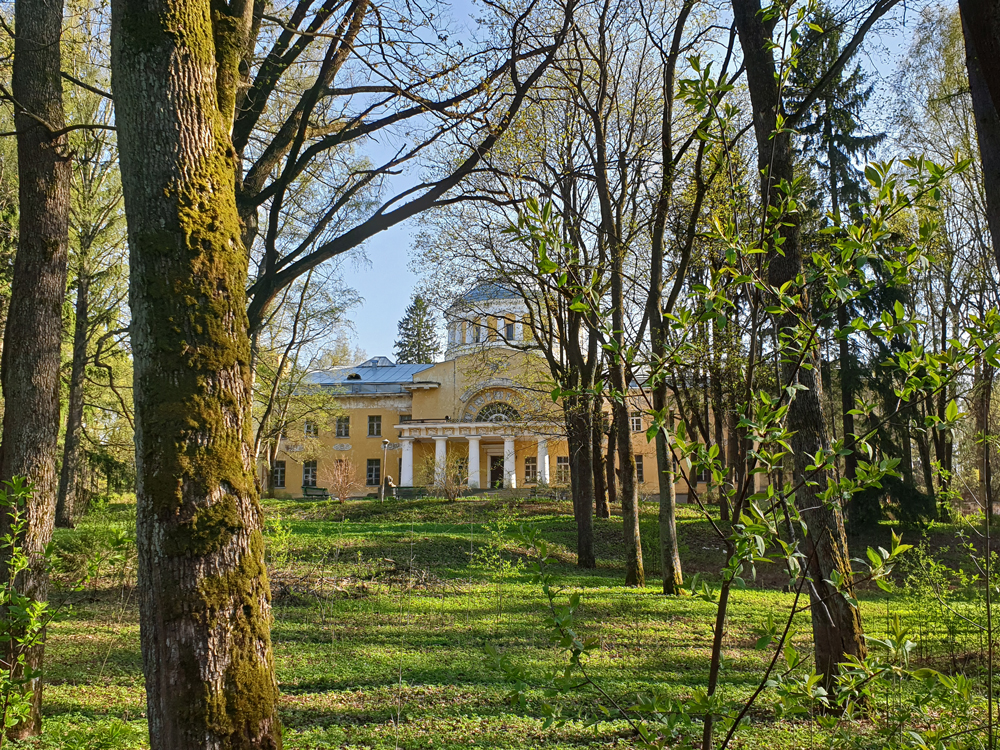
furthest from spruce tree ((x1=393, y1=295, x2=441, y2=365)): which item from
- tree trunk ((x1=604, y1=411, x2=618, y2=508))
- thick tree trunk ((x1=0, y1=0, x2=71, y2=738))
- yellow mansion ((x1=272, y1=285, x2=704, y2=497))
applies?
thick tree trunk ((x1=0, y1=0, x2=71, y2=738))

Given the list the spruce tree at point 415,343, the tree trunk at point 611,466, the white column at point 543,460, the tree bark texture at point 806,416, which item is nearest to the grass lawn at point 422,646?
the tree bark texture at point 806,416

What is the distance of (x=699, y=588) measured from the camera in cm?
180

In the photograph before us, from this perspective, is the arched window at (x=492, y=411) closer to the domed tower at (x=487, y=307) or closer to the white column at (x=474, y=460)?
the white column at (x=474, y=460)

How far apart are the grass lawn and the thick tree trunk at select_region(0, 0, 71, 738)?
0.76 meters

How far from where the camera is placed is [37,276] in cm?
429

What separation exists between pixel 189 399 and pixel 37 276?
2955mm

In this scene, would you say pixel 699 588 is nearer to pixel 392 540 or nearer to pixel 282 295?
pixel 392 540

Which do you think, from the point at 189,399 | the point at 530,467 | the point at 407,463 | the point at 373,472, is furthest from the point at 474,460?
the point at 189,399

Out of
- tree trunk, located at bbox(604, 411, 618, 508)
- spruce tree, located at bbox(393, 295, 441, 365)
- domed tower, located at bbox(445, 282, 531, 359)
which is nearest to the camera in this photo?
domed tower, located at bbox(445, 282, 531, 359)

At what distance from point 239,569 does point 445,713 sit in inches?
107

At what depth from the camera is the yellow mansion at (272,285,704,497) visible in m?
33.3

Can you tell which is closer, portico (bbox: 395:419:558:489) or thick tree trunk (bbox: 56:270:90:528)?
thick tree trunk (bbox: 56:270:90:528)

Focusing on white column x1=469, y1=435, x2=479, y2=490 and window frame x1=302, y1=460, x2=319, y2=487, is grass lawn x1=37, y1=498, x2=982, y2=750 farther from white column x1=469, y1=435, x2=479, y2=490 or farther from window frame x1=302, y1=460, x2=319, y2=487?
window frame x1=302, y1=460, x2=319, y2=487

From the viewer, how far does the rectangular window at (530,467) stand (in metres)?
34.9
